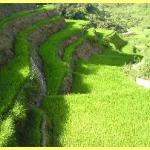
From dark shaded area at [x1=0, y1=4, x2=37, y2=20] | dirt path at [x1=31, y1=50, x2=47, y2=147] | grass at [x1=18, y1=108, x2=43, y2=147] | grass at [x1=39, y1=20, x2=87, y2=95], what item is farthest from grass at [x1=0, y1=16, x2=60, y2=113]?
dark shaded area at [x1=0, y1=4, x2=37, y2=20]

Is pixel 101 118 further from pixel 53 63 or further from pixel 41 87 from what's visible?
pixel 53 63

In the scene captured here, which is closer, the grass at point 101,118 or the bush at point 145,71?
Result: the grass at point 101,118

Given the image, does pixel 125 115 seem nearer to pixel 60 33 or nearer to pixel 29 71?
pixel 29 71

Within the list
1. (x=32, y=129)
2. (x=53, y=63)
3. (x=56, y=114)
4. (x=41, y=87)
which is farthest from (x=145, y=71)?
(x=32, y=129)

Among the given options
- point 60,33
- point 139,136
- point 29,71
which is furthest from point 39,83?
point 60,33

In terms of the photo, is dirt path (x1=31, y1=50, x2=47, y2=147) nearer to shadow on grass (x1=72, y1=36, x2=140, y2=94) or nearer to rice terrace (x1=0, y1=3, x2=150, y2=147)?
rice terrace (x1=0, y1=3, x2=150, y2=147)

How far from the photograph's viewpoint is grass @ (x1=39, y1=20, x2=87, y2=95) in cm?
3144

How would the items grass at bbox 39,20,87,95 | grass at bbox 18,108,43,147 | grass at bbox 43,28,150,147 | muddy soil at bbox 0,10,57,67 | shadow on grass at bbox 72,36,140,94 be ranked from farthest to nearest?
shadow on grass at bbox 72,36,140,94, grass at bbox 39,20,87,95, muddy soil at bbox 0,10,57,67, grass at bbox 43,28,150,147, grass at bbox 18,108,43,147

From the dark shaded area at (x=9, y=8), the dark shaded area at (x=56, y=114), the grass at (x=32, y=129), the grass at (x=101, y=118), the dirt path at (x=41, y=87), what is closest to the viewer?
the grass at (x=32, y=129)

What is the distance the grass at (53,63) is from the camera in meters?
31.4

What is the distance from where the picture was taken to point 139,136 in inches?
925

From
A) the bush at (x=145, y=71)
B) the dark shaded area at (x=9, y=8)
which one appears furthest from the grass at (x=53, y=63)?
the bush at (x=145, y=71)

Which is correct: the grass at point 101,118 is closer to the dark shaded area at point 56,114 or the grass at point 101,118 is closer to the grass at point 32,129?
the dark shaded area at point 56,114

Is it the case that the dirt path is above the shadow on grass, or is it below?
above
